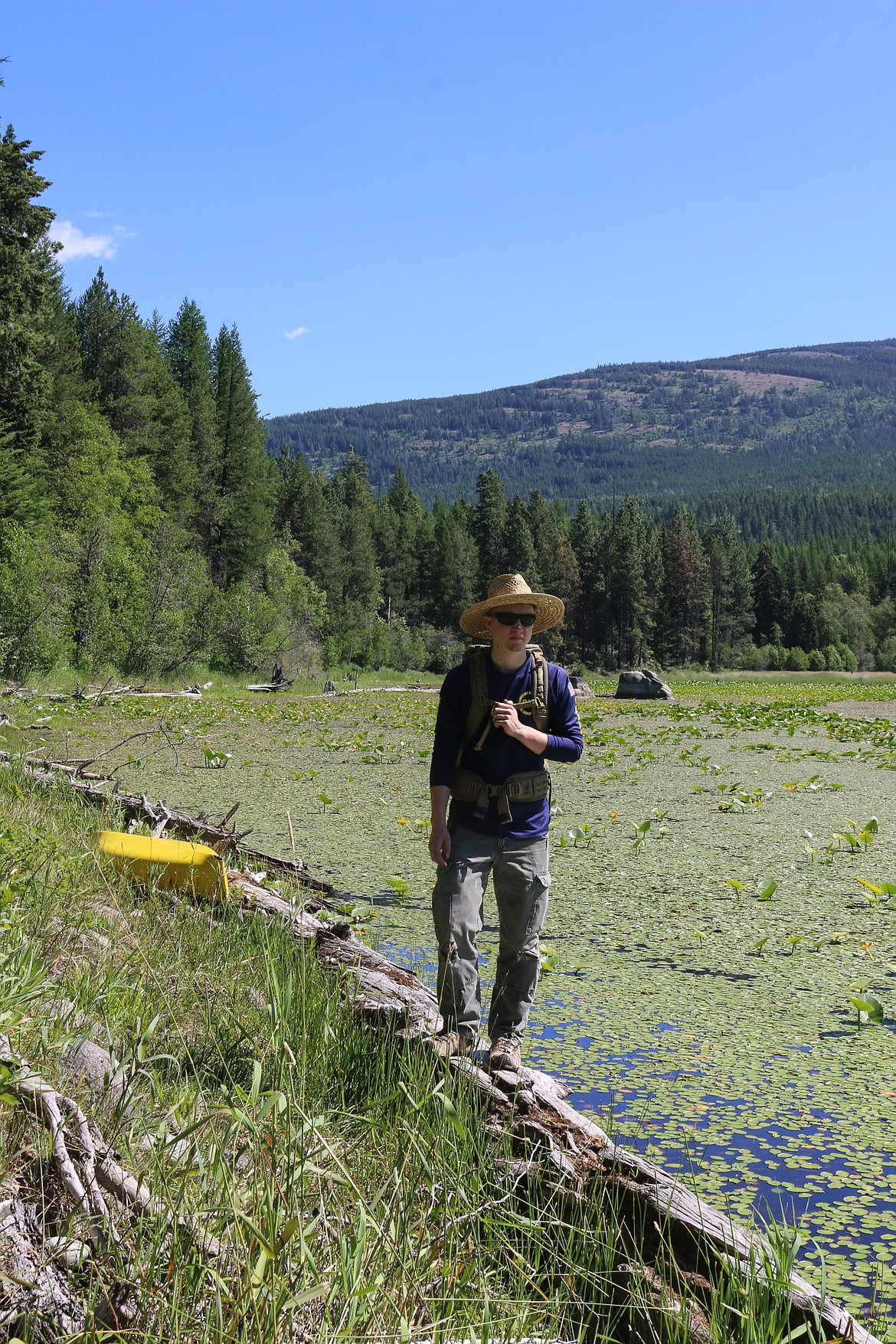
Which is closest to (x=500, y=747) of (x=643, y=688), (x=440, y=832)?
(x=440, y=832)

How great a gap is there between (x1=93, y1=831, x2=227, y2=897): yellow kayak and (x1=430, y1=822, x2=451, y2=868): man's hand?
1585 mm

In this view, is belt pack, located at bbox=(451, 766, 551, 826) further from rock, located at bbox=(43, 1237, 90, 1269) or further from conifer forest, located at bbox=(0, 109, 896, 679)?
→ conifer forest, located at bbox=(0, 109, 896, 679)

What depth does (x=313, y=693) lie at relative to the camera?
1305 inches

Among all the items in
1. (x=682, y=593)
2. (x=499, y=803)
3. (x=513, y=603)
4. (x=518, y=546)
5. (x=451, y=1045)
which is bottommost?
(x=682, y=593)

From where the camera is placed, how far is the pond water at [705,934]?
11.3 feet

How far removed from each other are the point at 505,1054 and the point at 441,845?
802 mm

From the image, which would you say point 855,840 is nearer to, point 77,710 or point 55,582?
point 77,710

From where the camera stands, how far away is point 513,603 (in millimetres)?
4117

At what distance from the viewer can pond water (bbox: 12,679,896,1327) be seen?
345cm

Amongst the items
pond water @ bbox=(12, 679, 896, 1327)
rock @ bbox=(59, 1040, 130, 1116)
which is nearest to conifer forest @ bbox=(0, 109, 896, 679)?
pond water @ bbox=(12, 679, 896, 1327)

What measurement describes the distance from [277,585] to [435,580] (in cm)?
3198

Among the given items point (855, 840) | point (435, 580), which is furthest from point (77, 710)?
point (435, 580)

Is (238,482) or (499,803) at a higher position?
(238,482)

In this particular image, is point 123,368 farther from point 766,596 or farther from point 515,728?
point 766,596
